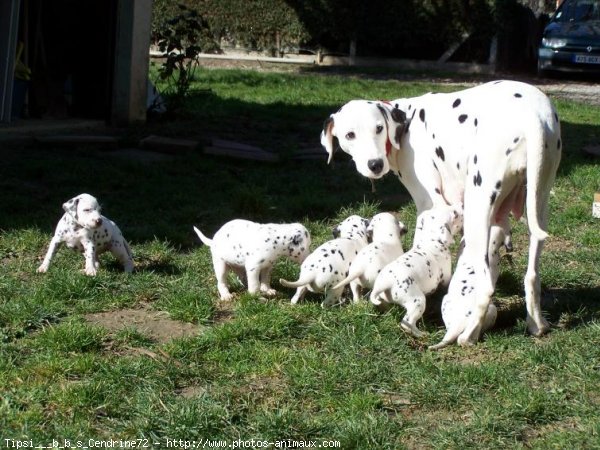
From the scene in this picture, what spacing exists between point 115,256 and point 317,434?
308 centimetres

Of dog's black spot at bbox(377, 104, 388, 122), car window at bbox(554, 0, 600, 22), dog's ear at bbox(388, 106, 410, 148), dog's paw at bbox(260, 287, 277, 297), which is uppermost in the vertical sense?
car window at bbox(554, 0, 600, 22)

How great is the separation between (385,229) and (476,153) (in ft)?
3.57

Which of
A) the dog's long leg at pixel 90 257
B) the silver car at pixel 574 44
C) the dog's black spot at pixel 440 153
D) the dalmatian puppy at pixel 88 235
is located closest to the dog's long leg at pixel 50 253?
the dalmatian puppy at pixel 88 235

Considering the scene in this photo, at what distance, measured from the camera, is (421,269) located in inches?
236

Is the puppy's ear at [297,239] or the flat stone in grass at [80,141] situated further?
the flat stone in grass at [80,141]

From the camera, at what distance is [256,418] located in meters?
4.68

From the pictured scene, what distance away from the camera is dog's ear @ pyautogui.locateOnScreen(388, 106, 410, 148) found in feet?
21.1

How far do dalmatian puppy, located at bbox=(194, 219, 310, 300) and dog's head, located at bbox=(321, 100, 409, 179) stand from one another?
66cm

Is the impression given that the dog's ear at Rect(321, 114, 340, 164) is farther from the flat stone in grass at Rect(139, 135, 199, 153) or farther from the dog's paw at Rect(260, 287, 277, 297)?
the flat stone in grass at Rect(139, 135, 199, 153)

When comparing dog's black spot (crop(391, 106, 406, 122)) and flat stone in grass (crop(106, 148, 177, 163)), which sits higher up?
dog's black spot (crop(391, 106, 406, 122))

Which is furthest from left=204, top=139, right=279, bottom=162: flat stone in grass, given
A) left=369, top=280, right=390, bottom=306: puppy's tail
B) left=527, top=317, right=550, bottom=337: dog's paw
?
left=527, top=317, right=550, bottom=337: dog's paw

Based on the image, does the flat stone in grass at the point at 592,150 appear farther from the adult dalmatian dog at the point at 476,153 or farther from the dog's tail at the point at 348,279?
the dog's tail at the point at 348,279

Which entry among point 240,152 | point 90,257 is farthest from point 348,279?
point 240,152

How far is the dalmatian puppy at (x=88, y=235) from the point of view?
6.88 meters
